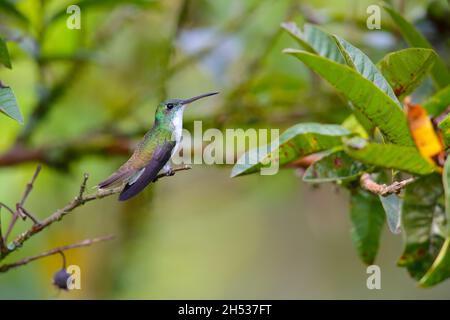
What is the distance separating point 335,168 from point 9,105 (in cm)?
58

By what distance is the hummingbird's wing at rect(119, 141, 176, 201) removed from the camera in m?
1.09

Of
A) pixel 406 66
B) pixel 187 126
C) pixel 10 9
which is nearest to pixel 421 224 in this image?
pixel 406 66

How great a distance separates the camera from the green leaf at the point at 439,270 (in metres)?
1.02

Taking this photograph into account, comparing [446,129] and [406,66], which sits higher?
[406,66]

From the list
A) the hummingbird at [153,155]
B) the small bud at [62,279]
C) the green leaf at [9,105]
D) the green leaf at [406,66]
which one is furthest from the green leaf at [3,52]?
the green leaf at [406,66]

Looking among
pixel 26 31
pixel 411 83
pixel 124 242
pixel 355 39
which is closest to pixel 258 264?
pixel 124 242

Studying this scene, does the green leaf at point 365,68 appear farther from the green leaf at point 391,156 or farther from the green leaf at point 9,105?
the green leaf at point 9,105

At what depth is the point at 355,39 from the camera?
274 centimetres

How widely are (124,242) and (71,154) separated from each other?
24.4 inches

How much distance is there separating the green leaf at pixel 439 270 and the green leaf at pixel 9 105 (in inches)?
26.5

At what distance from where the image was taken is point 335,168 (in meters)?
1.33

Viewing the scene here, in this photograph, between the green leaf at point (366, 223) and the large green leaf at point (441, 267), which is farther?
the green leaf at point (366, 223)

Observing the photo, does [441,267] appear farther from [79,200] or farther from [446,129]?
[79,200]

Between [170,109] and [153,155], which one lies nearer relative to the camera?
[153,155]
